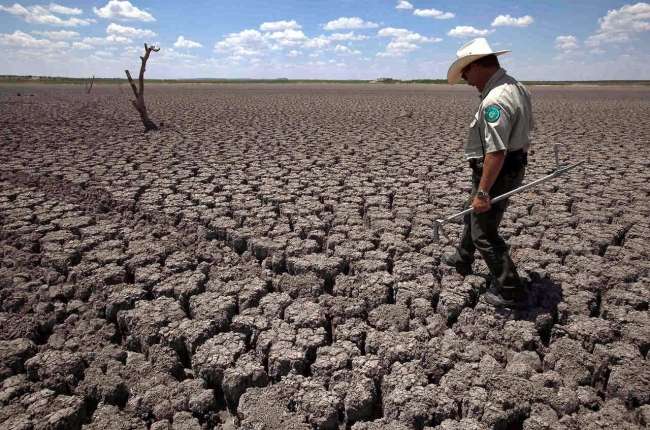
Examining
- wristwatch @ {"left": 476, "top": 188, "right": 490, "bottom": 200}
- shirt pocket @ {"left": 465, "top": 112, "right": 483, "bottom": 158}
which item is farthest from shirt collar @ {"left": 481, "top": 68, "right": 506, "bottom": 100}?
wristwatch @ {"left": 476, "top": 188, "right": 490, "bottom": 200}

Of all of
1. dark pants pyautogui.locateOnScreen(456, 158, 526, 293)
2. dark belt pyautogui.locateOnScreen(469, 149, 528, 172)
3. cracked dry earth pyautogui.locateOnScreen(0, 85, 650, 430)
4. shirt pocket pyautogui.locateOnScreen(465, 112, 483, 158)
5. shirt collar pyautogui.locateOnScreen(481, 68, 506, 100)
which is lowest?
cracked dry earth pyautogui.locateOnScreen(0, 85, 650, 430)

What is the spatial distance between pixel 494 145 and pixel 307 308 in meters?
1.55

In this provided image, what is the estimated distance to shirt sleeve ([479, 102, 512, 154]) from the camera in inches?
86.7

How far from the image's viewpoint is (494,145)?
2.23 m

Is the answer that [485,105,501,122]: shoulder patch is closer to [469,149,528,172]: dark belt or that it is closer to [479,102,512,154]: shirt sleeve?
[479,102,512,154]: shirt sleeve

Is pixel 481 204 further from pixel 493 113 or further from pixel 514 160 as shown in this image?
pixel 493 113

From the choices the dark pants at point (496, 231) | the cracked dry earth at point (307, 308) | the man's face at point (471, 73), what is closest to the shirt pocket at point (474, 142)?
the dark pants at point (496, 231)

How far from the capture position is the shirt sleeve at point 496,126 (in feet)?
7.23

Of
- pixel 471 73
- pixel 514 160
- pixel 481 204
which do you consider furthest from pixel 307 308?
pixel 471 73

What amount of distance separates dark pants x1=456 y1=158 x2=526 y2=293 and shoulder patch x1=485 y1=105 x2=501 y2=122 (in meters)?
0.39

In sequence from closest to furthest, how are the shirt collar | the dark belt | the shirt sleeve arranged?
the shirt sleeve → the shirt collar → the dark belt

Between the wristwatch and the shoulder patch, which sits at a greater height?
the shoulder patch

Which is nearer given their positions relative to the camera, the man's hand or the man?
the man

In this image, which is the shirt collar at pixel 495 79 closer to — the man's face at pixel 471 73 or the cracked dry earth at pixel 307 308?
the man's face at pixel 471 73
